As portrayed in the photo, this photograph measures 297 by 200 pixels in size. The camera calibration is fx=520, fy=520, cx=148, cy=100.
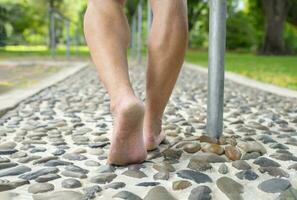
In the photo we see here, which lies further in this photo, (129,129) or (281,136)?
(281,136)

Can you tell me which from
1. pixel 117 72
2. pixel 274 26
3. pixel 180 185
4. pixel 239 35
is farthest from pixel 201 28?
pixel 180 185

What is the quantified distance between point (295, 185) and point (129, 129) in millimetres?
566

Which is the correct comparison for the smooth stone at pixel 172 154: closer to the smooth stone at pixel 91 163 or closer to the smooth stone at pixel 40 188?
the smooth stone at pixel 91 163

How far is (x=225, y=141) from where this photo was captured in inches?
88.4

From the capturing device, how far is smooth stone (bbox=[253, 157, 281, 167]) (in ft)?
6.30

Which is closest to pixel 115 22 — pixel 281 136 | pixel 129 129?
pixel 129 129

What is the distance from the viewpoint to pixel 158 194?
157 centimetres

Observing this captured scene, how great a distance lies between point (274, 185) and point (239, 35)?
116ft

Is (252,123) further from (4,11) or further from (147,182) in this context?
(4,11)

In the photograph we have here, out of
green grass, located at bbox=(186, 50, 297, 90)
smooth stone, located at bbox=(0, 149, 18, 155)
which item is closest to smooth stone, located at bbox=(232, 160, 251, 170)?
smooth stone, located at bbox=(0, 149, 18, 155)

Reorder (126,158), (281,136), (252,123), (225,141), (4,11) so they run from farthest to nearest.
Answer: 1. (4,11)
2. (252,123)
3. (281,136)
4. (225,141)
5. (126,158)

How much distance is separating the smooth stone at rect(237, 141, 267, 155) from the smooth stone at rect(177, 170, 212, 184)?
0.40 metres

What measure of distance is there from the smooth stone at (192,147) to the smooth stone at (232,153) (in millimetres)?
119

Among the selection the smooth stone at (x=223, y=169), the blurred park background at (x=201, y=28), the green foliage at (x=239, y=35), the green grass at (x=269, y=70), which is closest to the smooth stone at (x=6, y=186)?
Result: the smooth stone at (x=223, y=169)
